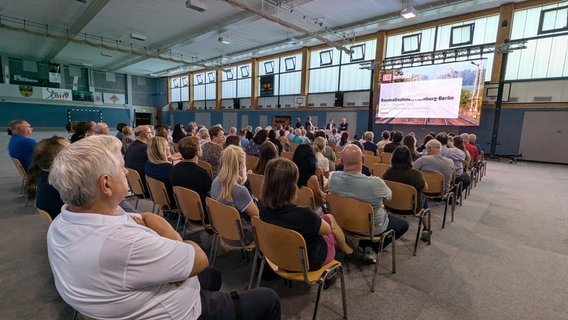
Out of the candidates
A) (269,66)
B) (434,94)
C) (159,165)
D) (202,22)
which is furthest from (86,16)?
(434,94)

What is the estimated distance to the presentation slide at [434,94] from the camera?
9945 millimetres

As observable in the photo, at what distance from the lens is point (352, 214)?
2.35m

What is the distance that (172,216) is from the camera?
346 centimetres

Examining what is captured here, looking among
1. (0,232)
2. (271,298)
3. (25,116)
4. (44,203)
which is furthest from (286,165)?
(25,116)

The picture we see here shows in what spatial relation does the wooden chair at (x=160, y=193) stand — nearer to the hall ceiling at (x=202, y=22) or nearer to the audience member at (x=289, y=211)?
the audience member at (x=289, y=211)

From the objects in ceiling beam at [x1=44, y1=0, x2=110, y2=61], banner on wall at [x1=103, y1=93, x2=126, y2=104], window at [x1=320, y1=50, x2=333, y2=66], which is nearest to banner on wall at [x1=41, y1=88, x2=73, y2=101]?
banner on wall at [x1=103, y1=93, x2=126, y2=104]

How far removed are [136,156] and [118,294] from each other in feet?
11.3

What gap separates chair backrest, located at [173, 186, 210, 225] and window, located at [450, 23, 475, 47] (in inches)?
476

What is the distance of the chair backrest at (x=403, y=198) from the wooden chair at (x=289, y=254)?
1.37 m

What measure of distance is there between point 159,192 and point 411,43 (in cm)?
1231

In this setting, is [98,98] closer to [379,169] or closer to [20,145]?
[20,145]

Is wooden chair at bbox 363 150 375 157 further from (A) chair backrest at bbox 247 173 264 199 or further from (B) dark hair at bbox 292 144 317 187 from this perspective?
(A) chair backrest at bbox 247 173 264 199

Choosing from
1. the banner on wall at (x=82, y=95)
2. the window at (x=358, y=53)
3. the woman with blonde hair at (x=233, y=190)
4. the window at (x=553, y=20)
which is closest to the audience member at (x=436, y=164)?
the woman with blonde hair at (x=233, y=190)

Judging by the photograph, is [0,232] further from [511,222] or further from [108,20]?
[108,20]
